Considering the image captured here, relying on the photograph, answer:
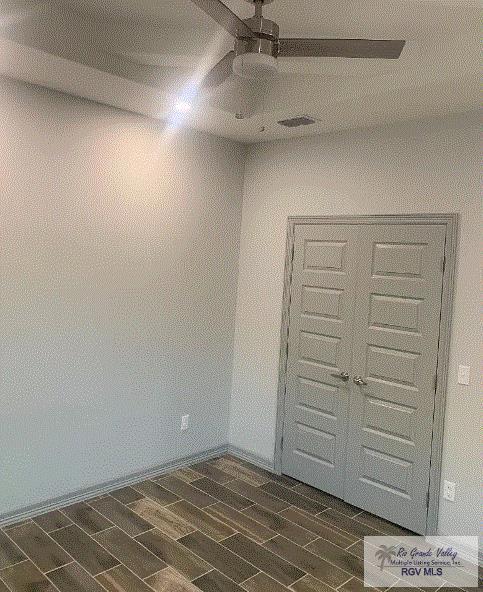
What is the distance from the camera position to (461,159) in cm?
326

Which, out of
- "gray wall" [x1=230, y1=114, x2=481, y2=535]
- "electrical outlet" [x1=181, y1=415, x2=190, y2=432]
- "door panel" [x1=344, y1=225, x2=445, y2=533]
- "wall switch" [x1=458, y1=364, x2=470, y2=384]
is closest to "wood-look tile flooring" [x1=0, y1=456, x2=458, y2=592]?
"door panel" [x1=344, y1=225, x2=445, y2=533]

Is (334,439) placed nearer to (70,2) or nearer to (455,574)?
(455,574)

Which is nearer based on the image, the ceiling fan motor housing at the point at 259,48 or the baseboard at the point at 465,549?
the ceiling fan motor housing at the point at 259,48

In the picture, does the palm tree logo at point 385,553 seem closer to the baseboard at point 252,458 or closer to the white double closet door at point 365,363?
the white double closet door at point 365,363

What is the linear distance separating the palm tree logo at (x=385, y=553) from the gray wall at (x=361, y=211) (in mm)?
376

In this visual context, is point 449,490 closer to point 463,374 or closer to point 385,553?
point 385,553

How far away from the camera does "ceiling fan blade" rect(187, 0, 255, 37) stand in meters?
1.60

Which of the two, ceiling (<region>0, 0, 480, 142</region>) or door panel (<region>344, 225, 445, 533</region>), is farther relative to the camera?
door panel (<region>344, 225, 445, 533</region>)

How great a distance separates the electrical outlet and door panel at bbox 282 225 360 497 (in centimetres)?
81

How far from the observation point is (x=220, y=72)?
2.10m

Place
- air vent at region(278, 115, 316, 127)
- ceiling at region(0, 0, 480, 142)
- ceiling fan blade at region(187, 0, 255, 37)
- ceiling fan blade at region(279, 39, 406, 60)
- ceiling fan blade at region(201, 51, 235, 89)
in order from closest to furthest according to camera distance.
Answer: ceiling fan blade at region(187, 0, 255, 37) < ceiling fan blade at region(279, 39, 406, 60) < ceiling fan blade at region(201, 51, 235, 89) < ceiling at region(0, 0, 480, 142) < air vent at region(278, 115, 316, 127)

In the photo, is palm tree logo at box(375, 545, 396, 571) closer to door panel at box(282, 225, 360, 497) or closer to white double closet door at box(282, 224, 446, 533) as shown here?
white double closet door at box(282, 224, 446, 533)

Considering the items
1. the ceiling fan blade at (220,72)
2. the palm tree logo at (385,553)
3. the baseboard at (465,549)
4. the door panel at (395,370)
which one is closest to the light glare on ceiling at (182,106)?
the ceiling fan blade at (220,72)

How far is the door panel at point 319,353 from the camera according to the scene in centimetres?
382
